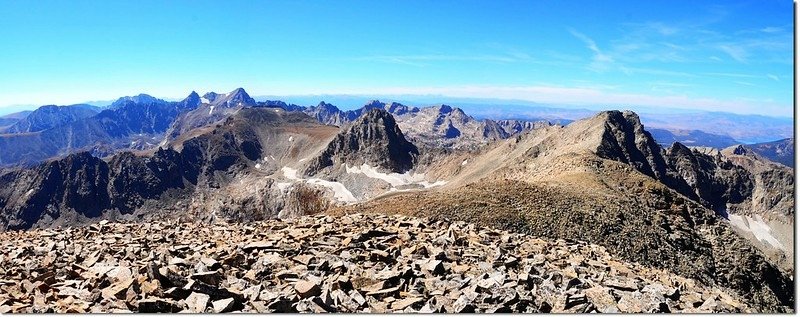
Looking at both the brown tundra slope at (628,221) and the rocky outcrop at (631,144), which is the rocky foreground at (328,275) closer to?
the brown tundra slope at (628,221)

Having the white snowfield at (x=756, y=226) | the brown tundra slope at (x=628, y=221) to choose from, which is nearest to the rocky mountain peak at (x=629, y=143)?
the white snowfield at (x=756, y=226)

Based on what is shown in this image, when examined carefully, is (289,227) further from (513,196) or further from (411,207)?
(513,196)

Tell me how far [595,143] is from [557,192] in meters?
94.0

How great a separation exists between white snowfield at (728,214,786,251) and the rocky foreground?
578 feet

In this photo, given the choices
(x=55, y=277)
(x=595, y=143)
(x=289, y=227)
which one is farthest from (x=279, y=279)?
(x=595, y=143)

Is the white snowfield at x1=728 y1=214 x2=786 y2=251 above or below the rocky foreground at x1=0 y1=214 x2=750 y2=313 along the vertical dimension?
below

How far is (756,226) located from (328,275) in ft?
699

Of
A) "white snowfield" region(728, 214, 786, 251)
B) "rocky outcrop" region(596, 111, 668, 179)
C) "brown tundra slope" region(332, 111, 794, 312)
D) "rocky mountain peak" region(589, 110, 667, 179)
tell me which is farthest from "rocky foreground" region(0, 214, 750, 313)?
"white snowfield" region(728, 214, 786, 251)

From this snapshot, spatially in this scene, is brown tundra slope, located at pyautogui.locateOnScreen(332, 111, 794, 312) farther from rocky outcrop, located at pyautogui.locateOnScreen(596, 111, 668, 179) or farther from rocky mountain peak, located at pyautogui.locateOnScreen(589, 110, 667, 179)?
rocky outcrop, located at pyautogui.locateOnScreen(596, 111, 668, 179)

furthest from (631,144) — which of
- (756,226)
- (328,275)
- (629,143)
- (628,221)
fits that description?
(328,275)

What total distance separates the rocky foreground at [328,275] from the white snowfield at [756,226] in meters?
176

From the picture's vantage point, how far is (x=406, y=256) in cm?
2002

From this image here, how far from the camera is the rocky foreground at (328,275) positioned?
14070 mm

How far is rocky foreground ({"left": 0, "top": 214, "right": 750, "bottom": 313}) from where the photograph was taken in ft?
46.2
